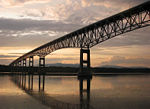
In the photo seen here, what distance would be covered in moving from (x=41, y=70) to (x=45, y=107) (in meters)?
86.5

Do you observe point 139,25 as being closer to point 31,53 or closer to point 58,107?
point 58,107

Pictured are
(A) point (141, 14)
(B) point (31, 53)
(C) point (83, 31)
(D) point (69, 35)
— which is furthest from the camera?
(B) point (31, 53)

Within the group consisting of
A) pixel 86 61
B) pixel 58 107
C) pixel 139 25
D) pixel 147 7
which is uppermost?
pixel 147 7

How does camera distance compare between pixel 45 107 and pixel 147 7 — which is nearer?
pixel 45 107

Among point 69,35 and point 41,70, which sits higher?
point 69,35

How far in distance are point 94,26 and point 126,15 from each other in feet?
35.5

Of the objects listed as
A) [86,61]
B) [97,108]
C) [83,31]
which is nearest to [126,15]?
[83,31]

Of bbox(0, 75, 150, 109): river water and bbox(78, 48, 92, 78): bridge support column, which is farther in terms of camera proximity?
bbox(78, 48, 92, 78): bridge support column

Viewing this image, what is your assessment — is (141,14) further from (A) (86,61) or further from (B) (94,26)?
(A) (86,61)

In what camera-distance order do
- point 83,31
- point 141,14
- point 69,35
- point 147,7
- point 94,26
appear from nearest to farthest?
point 147,7
point 141,14
point 94,26
point 83,31
point 69,35

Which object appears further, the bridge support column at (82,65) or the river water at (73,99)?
the bridge support column at (82,65)

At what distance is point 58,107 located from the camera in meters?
14.6

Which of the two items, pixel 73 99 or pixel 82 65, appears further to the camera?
pixel 82 65

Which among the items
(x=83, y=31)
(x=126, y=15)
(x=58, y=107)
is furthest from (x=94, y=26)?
(x=58, y=107)
